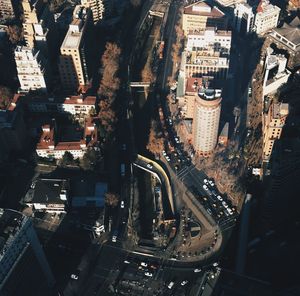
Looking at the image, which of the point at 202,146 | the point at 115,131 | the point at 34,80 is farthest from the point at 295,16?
the point at 34,80

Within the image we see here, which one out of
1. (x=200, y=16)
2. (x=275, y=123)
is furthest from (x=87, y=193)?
(x=200, y=16)

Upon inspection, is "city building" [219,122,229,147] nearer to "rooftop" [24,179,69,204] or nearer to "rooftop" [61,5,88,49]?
"rooftop" [24,179,69,204]

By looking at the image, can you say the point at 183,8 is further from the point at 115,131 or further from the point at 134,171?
the point at 134,171

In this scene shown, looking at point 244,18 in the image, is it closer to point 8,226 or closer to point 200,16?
point 200,16

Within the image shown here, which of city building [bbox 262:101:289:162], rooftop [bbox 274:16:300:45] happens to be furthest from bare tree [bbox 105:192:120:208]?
rooftop [bbox 274:16:300:45]

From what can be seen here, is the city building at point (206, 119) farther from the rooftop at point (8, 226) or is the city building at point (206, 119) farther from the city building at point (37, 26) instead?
the rooftop at point (8, 226)

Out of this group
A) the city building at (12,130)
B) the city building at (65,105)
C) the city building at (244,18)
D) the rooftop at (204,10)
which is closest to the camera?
the city building at (12,130)

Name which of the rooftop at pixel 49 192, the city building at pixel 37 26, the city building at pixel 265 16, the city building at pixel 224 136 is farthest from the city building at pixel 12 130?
the city building at pixel 265 16

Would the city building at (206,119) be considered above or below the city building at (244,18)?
below
